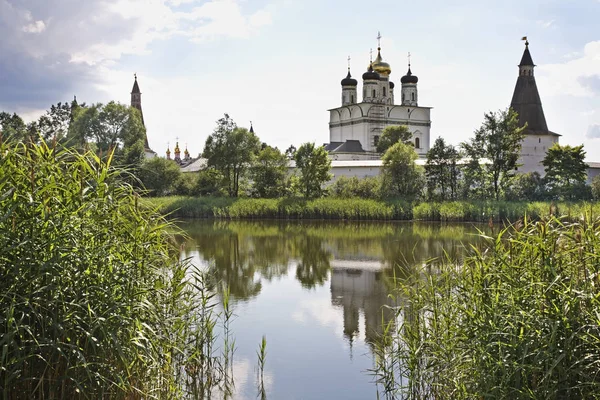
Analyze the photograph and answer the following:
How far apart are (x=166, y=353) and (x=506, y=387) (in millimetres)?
2447

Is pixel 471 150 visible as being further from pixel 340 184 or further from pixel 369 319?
pixel 369 319

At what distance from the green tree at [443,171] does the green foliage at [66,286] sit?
26703mm

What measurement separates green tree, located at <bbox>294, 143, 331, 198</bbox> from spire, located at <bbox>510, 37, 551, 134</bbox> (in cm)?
1458

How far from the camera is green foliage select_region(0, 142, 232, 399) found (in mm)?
3648

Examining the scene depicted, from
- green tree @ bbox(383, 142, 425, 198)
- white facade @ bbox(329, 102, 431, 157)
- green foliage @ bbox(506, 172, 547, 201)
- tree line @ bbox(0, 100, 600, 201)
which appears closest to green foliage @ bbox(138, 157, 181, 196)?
tree line @ bbox(0, 100, 600, 201)

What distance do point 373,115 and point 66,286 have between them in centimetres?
5392

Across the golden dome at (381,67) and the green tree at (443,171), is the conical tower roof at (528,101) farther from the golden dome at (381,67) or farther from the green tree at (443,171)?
the golden dome at (381,67)

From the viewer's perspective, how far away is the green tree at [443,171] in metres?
30.4

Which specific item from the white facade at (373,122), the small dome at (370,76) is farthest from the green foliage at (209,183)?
the small dome at (370,76)

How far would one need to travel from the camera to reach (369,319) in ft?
28.8

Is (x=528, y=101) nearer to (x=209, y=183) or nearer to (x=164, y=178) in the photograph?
(x=209, y=183)

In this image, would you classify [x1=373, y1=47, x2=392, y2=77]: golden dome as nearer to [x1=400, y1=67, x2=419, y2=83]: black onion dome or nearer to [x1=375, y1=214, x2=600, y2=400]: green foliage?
[x1=400, y1=67, x2=419, y2=83]: black onion dome

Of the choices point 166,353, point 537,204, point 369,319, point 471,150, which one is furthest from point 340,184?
point 166,353

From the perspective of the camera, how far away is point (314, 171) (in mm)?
31594
